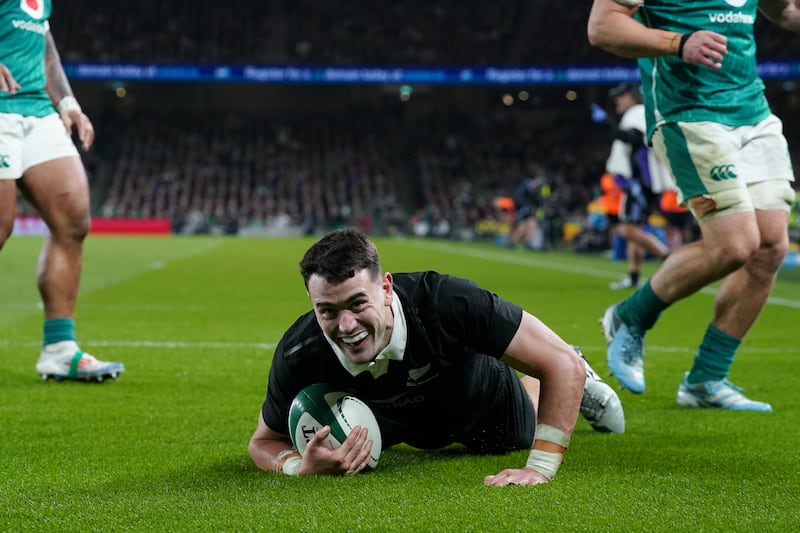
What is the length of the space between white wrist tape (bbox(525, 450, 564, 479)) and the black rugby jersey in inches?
11.9

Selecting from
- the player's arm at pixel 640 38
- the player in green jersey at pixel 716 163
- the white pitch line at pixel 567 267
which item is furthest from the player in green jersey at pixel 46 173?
the white pitch line at pixel 567 267

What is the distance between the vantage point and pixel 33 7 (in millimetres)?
5094

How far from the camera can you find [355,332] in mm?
2791

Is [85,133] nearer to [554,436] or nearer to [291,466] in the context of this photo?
[291,466]

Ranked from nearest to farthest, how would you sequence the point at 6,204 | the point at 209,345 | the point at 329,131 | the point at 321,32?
1. the point at 6,204
2. the point at 209,345
3. the point at 321,32
4. the point at 329,131

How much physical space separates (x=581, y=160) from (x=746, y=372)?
1462 inches

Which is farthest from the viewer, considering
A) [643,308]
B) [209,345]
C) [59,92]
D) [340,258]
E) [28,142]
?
[209,345]

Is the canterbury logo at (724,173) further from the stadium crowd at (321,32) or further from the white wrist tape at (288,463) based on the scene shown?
the stadium crowd at (321,32)

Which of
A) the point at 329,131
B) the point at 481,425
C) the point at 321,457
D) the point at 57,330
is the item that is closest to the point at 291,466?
the point at 321,457


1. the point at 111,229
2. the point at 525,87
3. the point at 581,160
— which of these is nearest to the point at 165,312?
the point at 111,229

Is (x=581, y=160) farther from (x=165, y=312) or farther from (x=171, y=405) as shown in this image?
(x=171, y=405)

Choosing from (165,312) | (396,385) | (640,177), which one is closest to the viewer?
(396,385)

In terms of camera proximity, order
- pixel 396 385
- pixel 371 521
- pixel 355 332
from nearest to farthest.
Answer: pixel 371 521 < pixel 355 332 < pixel 396 385

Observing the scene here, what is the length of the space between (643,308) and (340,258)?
7.19 feet
